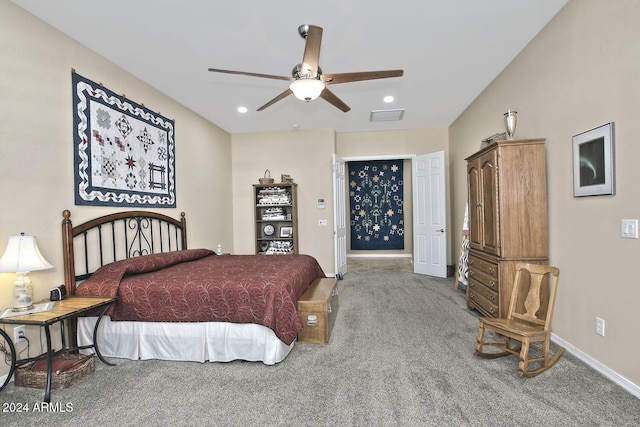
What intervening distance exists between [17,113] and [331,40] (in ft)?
8.19

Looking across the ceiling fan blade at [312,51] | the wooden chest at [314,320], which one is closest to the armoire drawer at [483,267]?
the wooden chest at [314,320]

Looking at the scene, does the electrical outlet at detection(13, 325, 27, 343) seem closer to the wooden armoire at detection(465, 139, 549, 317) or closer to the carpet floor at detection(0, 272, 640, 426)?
the carpet floor at detection(0, 272, 640, 426)

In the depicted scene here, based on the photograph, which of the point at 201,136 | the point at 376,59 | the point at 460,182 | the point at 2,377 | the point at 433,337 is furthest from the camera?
the point at 460,182

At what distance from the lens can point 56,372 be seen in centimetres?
220

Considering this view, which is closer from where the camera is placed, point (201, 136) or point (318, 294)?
point (318, 294)

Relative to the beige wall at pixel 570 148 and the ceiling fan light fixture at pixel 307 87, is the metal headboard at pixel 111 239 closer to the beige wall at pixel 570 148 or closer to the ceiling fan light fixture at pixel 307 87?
the ceiling fan light fixture at pixel 307 87

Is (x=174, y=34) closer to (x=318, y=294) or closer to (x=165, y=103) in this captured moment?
(x=165, y=103)

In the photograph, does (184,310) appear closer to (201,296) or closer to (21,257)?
→ (201,296)

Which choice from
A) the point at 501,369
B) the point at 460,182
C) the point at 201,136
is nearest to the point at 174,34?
the point at 201,136

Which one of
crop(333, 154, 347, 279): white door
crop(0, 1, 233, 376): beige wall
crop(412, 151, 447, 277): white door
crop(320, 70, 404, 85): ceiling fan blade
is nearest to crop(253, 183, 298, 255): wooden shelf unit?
crop(333, 154, 347, 279): white door

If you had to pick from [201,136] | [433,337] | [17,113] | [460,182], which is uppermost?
[201,136]

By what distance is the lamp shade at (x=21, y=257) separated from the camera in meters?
A: 2.04

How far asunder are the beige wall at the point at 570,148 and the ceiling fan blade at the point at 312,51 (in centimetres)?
189

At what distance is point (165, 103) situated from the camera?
13.2 ft
